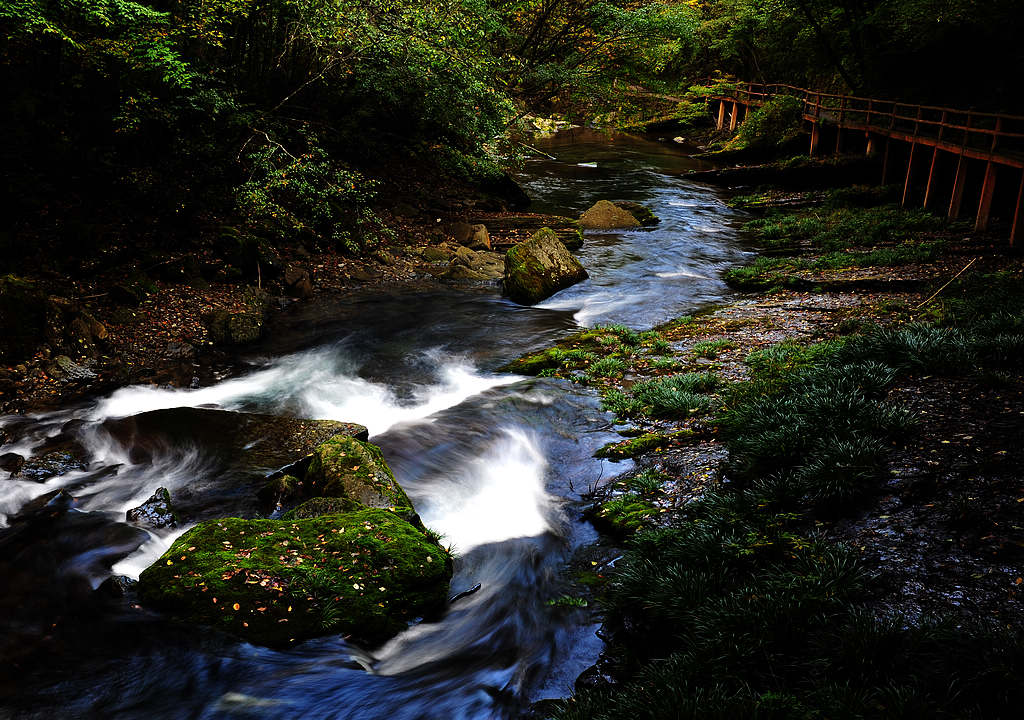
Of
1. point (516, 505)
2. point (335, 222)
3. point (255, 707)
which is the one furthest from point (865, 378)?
point (335, 222)

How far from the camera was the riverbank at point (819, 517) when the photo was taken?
361 centimetres

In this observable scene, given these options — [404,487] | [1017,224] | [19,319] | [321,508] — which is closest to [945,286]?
[1017,224]

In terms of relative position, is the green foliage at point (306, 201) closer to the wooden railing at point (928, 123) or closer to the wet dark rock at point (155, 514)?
the wet dark rock at point (155, 514)

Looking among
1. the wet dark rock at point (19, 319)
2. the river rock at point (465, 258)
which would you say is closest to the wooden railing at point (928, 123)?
the river rock at point (465, 258)

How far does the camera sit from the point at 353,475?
6613 millimetres

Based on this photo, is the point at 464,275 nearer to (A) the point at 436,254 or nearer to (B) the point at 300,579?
(A) the point at 436,254

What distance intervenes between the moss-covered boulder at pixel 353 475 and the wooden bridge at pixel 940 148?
14.2 m

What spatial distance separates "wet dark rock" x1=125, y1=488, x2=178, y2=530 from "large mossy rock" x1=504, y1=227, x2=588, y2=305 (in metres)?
8.98

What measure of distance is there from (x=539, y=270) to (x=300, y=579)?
10589mm

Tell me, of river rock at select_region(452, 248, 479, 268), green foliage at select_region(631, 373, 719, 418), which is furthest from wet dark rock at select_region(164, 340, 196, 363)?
green foliage at select_region(631, 373, 719, 418)

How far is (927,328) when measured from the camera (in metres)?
8.06

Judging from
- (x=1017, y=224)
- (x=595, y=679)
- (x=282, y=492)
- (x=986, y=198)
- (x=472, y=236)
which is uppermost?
(x=986, y=198)

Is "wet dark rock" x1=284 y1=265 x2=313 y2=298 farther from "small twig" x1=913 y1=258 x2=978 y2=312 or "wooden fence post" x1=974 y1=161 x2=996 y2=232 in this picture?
"wooden fence post" x1=974 y1=161 x2=996 y2=232

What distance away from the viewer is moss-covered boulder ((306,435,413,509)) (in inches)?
Result: 255
